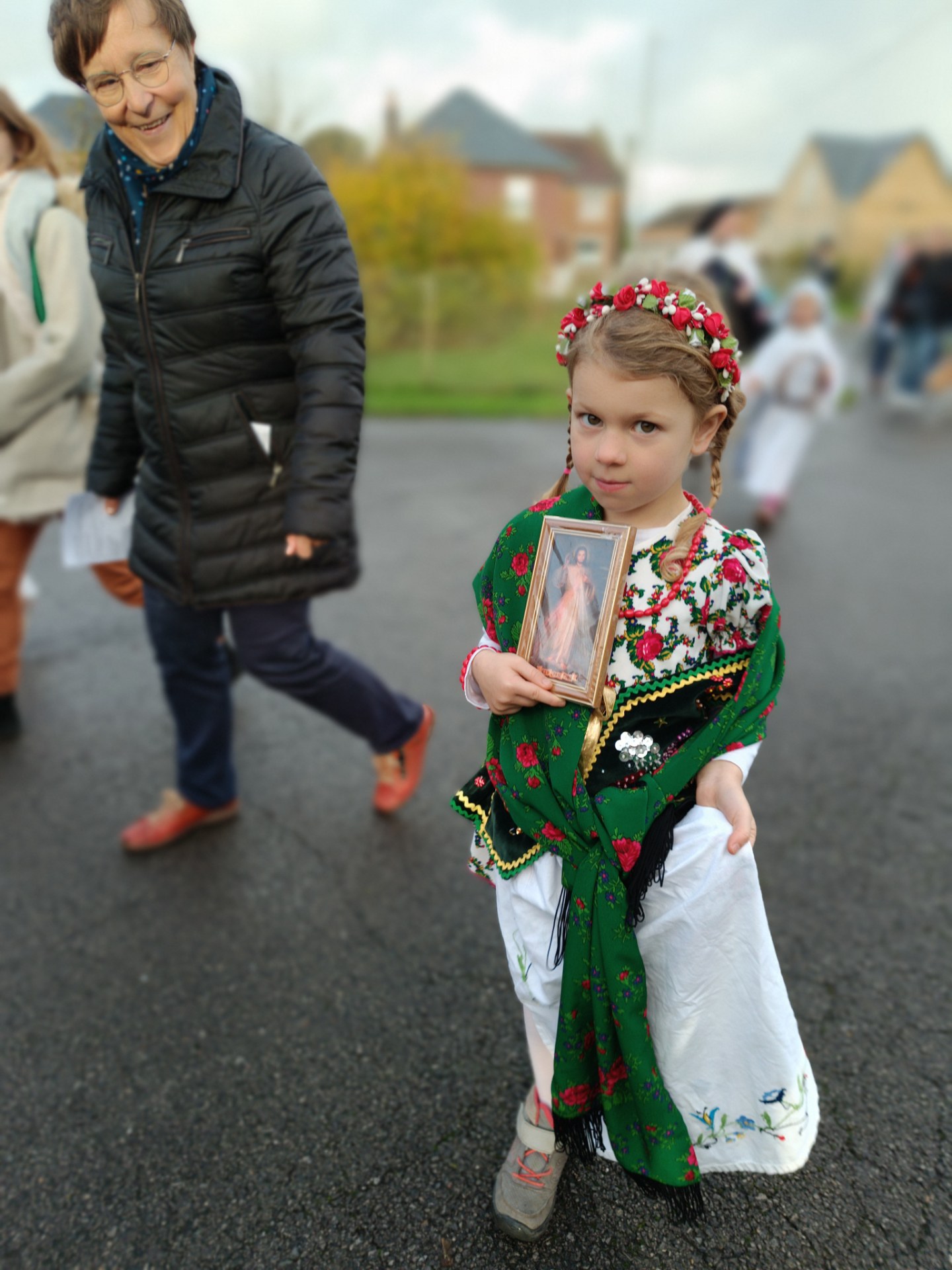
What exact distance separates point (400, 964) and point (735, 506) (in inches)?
212

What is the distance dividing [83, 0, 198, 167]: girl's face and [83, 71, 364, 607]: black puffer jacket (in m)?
0.06

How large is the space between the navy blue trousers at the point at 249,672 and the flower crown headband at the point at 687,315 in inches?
55.0

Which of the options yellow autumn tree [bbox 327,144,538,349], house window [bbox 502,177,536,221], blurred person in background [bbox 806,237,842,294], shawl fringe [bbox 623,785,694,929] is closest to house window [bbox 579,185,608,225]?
house window [bbox 502,177,536,221]

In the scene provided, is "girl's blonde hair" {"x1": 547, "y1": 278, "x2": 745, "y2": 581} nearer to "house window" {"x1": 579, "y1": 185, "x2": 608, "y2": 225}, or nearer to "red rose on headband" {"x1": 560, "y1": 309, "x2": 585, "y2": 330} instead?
"red rose on headband" {"x1": 560, "y1": 309, "x2": 585, "y2": 330}

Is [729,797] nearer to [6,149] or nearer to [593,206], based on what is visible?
[6,149]

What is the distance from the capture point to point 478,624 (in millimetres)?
4629

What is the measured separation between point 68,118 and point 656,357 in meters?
2.49

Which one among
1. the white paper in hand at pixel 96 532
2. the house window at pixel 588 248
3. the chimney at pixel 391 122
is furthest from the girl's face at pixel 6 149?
the house window at pixel 588 248

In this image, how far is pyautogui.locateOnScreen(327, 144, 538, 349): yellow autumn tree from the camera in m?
13.8

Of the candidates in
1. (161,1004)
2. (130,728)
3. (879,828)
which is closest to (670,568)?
(161,1004)

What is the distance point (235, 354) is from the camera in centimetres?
223

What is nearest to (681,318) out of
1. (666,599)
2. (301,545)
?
(666,599)

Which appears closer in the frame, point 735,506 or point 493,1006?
point 493,1006

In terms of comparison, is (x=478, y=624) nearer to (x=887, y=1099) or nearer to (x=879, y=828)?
(x=879, y=828)
